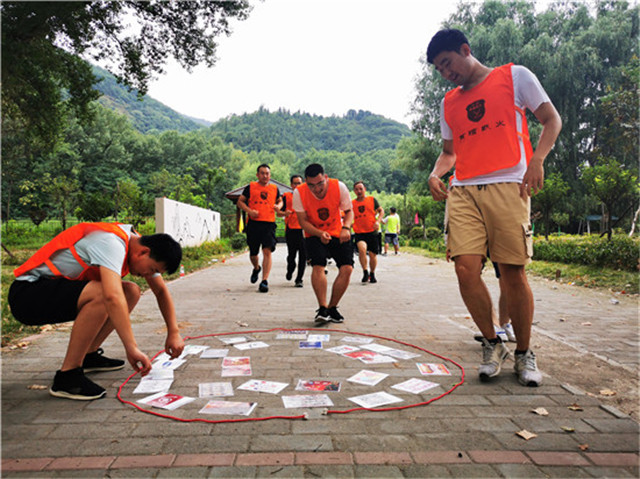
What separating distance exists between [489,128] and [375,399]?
195 centimetres

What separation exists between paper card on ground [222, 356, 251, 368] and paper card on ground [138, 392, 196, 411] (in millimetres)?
634

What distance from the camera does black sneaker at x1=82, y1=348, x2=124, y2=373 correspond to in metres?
3.22

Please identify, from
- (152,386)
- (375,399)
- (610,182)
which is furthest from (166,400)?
(610,182)

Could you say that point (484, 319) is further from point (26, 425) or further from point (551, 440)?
point (26, 425)

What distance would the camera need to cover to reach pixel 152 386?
114 inches

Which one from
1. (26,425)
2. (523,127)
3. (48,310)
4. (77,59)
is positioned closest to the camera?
(26,425)

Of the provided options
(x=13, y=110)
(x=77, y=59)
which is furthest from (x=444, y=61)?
(x=13, y=110)

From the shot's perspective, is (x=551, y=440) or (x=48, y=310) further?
(x=48, y=310)

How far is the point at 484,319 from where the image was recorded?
3.10m

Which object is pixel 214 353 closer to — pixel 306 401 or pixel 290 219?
pixel 306 401

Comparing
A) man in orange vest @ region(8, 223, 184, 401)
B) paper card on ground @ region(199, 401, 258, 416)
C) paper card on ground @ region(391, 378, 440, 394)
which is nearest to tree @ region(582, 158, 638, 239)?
paper card on ground @ region(391, 378, 440, 394)

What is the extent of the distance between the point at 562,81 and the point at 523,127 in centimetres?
2384

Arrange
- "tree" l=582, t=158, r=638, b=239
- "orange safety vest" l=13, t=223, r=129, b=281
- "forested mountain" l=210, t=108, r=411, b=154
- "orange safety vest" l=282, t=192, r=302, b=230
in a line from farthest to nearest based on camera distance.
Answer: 1. "forested mountain" l=210, t=108, r=411, b=154
2. "tree" l=582, t=158, r=638, b=239
3. "orange safety vest" l=282, t=192, r=302, b=230
4. "orange safety vest" l=13, t=223, r=129, b=281

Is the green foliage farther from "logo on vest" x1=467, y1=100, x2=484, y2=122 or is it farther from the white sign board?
the white sign board
